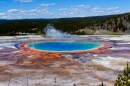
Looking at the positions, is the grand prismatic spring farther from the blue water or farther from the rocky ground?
the blue water

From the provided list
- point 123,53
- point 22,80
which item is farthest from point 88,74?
point 123,53

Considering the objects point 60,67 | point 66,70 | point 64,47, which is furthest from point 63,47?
point 66,70

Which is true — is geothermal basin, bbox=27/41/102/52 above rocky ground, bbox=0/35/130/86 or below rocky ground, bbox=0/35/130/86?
above


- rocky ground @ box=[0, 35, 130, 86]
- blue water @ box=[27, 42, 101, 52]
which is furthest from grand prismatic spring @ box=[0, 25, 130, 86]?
blue water @ box=[27, 42, 101, 52]

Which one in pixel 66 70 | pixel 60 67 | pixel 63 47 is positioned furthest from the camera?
pixel 63 47

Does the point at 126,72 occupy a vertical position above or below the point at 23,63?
above

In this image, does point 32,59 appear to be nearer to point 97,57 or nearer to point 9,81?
point 97,57

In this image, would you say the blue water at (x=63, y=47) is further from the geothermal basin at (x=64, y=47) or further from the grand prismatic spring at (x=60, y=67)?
the grand prismatic spring at (x=60, y=67)

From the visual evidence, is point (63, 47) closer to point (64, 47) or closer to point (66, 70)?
point (64, 47)

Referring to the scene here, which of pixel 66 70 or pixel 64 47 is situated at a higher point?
pixel 64 47
